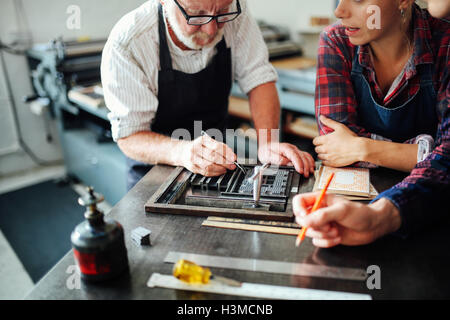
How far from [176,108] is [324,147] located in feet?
2.26

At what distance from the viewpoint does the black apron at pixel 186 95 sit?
1.66m

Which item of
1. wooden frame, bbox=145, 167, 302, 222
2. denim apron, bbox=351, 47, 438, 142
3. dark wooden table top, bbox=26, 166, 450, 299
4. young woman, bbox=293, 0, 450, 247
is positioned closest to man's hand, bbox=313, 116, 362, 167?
young woman, bbox=293, 0, 450, 247

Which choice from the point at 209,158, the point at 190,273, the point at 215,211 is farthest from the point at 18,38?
the point at 190,273

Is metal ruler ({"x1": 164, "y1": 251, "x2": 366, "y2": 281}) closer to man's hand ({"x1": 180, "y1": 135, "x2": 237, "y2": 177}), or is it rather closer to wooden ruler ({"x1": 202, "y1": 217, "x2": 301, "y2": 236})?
wooden ruler ({"x1": 202, "y1": 217, "x2": 301, "y2": 236})

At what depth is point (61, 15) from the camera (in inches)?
138

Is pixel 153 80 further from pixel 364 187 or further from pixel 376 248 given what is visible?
pixel 376 248

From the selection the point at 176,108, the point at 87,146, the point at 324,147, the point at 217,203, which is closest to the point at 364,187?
the point at 324,147

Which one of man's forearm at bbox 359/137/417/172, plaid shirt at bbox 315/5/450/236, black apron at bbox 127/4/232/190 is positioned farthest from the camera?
black apron at bbox 127/4/232/190

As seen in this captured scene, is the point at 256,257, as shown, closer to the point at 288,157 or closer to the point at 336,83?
the point at 288,157

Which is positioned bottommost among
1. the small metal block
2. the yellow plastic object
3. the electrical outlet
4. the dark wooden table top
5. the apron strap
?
the dark wooden table top

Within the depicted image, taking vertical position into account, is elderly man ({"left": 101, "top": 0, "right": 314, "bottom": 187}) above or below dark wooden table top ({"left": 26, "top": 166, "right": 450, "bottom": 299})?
above

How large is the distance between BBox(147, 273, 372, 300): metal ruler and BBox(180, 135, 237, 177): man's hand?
0.54 metres

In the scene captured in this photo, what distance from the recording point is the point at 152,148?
154 cm

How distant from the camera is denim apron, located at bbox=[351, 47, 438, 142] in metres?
1.41
